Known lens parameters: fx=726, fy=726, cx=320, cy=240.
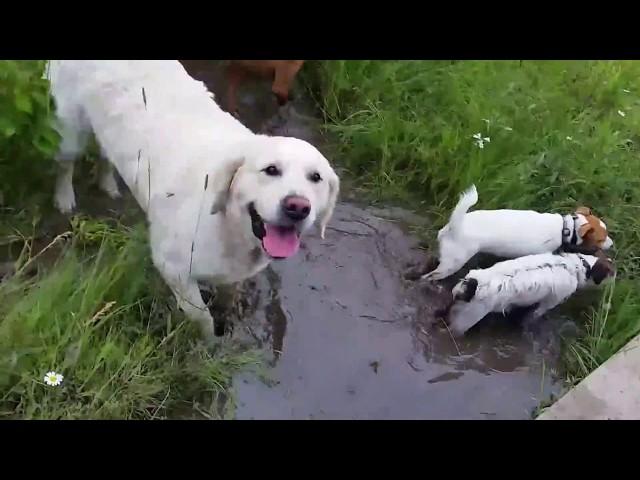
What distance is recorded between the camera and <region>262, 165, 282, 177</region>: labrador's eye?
112 inches

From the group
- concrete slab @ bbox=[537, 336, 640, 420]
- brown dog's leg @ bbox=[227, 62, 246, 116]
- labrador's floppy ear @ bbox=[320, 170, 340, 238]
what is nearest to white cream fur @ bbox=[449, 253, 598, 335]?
concrete slab @ bbox=[537, 336, 640, 420]

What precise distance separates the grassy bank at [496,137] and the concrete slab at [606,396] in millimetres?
513

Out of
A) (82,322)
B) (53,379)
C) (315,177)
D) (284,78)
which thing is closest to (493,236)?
(315,177)

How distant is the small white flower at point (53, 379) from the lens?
2.71 metres

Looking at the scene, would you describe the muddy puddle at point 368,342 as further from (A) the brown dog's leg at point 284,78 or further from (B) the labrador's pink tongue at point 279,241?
(A) the brown dog's leg at point 284,78

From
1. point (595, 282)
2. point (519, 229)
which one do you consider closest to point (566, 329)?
point (595, 282)

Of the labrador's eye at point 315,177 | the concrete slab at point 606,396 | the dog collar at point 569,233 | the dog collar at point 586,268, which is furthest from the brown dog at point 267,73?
the concrete slab at point 606,396

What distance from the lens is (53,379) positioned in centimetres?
272

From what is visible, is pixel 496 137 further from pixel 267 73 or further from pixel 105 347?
pixel 105 347

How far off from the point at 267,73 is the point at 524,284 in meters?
2.26

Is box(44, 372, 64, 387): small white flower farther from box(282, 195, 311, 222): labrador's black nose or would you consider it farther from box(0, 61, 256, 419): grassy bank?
box(282, 195, 311, 222): labrador's black nose

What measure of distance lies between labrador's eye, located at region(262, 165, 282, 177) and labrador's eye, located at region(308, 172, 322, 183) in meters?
0.14
